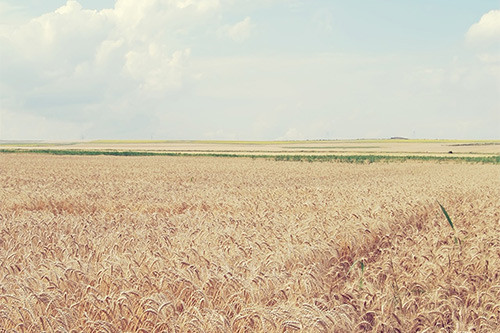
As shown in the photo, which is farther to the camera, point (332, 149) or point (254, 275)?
point (332, 149)

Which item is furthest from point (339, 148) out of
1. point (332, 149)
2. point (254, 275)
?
point (254, 275)

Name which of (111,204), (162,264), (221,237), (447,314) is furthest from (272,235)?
(111,204)


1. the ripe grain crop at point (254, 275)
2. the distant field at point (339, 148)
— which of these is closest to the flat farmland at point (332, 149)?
the distant field at point (339, 148)

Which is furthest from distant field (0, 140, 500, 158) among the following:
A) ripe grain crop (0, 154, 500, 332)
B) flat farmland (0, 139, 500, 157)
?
ripe grain crop (0, 154, 500, 332)

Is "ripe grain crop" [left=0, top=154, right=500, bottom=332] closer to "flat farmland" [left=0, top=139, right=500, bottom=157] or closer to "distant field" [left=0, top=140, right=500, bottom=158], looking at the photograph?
"distant field" [left=0, top=140, right=500, bottom=158]

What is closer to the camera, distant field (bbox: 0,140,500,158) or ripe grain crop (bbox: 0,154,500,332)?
ripe grain crop (bbox: 0,154,500,332)

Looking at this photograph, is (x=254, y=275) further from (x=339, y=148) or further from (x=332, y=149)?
(x=339, y=148)

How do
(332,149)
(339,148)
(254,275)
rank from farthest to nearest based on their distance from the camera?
(339,148) < (332,149) < (254,275)

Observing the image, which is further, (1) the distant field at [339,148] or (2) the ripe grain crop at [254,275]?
(1) the distant field at [339,148]

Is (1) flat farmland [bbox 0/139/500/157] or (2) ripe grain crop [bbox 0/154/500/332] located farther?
(1) flat farmland [bbox 0/139/500/157]

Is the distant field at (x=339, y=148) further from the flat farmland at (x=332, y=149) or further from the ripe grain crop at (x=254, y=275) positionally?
the ripe grain crop at (x=254, y=275)

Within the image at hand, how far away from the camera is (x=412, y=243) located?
7.34 m

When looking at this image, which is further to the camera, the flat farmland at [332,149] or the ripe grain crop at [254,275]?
the flat farmland at [332,149]

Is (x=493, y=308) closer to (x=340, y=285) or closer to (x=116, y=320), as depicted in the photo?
(x=340, y=285)
